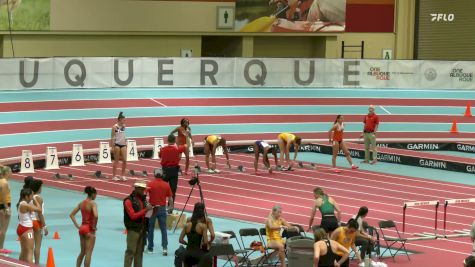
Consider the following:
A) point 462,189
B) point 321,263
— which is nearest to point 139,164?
point 462,189

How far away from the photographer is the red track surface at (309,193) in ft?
79.9

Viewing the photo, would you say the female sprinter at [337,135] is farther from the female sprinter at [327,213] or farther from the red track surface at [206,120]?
the female sprinter at [327,213]

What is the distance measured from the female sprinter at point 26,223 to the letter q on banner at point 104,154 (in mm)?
13532

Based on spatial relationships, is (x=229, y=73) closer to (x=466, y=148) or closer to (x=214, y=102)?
(x=214, y=102)

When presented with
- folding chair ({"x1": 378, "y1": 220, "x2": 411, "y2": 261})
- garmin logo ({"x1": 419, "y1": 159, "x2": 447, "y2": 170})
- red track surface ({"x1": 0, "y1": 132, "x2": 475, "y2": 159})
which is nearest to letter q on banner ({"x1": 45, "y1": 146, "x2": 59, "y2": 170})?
red track surface ({"x1": 0, "y1": 132, "x2": 475, "y2": 159})

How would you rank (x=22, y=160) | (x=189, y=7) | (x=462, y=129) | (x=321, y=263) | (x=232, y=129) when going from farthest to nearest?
(x=189, y=7)
(x=462, y=129)
(x=232, y=129)
(x=22, y=160)
(x=321, y=263)

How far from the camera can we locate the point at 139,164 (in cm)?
3155

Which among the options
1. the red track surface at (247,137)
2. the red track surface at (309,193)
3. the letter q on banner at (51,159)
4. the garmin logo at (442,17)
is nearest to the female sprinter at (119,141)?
the red track surface at (309,193)

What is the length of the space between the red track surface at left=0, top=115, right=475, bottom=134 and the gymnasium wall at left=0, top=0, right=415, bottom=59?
7161mm

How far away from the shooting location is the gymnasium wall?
4159cm

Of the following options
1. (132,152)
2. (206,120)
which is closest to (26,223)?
(132,152)

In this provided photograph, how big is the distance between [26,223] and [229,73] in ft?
75.9

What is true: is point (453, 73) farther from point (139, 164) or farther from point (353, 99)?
point (139, 164)

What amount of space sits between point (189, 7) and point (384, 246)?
24210 millimetres
